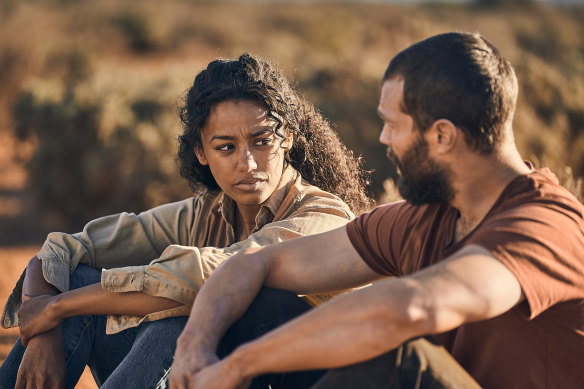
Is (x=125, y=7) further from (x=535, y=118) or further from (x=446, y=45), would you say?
(x=446, y=45)

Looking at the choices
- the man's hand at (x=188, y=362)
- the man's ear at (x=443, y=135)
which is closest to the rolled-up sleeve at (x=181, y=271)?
the man's hand at (x=188, y=362)

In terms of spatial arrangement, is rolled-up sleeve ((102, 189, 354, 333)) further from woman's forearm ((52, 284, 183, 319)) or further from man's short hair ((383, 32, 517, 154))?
man's short hair ((383, 32, 517, 154))

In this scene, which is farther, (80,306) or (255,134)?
(255,134)

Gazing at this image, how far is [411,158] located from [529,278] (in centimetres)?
57

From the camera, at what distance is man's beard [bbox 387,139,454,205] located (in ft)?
7.44

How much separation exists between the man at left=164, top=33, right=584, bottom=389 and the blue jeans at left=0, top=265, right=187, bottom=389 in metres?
0.23

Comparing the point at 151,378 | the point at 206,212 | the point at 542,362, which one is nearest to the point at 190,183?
the point at 206,212

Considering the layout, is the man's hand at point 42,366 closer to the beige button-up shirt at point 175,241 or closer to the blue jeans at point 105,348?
the blue jeans at point 105,348

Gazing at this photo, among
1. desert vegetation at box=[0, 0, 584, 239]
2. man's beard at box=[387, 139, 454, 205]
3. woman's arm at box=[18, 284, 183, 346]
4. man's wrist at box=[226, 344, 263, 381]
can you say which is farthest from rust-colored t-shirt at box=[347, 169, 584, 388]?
desert vegetation at box=[0, 0, 584, 239]

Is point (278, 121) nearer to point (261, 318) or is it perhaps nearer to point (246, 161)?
point (246, 161)

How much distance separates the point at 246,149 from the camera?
3156 mm

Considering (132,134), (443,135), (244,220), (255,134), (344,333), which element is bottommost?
(344,333)

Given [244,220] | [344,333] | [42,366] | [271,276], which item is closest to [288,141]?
[244,220]

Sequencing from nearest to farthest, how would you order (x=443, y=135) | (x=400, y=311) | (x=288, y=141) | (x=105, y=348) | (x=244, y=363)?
1. (x=400, y=311)
2. (x=244, y=363)
3. (x=443, y=135)
4. (x=105, y=348)
5. (x=288, y=141)
